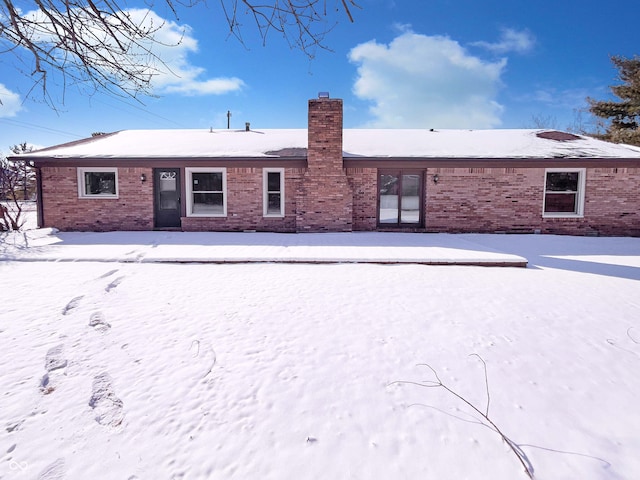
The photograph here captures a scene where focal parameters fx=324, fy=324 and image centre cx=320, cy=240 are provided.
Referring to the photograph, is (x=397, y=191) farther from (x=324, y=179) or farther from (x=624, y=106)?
(x=624, y=106)

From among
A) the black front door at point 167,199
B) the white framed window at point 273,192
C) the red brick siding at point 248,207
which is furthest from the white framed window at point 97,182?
the white framed window at point 273,192

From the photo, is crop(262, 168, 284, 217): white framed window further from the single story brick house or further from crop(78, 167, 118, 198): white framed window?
crop(78, 167, 118, 198): white framed window

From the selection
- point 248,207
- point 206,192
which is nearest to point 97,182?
point 206,192

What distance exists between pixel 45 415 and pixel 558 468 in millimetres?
3285

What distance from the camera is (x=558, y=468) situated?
1869 millimetres

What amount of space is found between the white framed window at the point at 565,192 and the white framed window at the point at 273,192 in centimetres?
857

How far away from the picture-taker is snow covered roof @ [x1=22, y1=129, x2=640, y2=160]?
1048cm

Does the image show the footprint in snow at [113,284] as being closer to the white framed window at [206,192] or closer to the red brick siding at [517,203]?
the white framed window at [206,192]

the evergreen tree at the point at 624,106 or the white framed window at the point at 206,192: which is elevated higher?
the evergreen tree at the point at 624,106

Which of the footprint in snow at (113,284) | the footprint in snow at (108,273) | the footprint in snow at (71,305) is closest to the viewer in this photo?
the footprint in snow at (71,305)

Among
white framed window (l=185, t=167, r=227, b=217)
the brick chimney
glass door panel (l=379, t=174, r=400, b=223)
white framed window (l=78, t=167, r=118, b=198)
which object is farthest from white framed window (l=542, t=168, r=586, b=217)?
white framed window (l=78, t=167, r=118, b=198)

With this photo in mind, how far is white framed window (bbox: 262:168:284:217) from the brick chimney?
2.64 feet

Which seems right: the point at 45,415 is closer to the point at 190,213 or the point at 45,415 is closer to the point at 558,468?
the point at 558,468

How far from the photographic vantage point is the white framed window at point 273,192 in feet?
34.8
